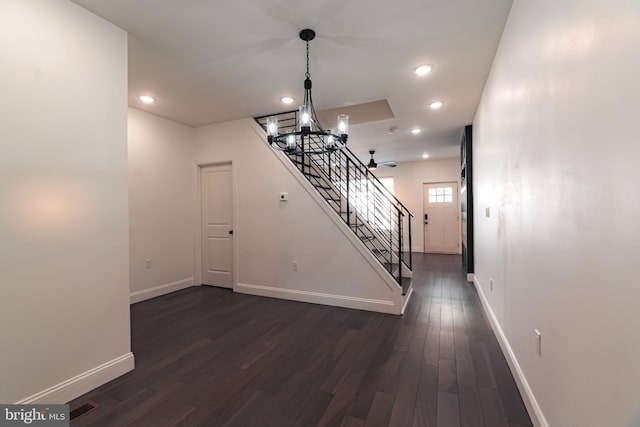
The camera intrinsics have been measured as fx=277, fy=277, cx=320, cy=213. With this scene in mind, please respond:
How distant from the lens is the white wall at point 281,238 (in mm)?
3586

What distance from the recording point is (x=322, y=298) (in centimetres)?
377

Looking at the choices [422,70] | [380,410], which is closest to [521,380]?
[380,410]

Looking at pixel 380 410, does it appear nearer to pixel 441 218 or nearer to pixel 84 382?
pixel 84 382

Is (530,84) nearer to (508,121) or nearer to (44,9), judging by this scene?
(508,121)

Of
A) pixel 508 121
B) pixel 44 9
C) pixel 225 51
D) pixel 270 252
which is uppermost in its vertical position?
pixel 225 51

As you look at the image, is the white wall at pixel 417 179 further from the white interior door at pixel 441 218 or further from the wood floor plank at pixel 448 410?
the wood floor plank at pixel 448 410

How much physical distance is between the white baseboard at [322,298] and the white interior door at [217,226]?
0.52 m

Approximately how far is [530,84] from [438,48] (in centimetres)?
113

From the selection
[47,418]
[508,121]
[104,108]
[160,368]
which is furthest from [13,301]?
[508,121]

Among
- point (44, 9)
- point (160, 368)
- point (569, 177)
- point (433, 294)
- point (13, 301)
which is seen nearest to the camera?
point (569, 177)

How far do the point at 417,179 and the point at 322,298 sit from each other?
5602mm

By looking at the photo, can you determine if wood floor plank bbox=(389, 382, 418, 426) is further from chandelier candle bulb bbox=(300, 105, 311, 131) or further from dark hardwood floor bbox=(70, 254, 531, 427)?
chandelier candle bulb bbox=(300, 105, 311, 131)

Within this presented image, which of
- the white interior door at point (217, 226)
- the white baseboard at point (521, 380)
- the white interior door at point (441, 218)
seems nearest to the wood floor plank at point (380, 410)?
the white baseboard at point (521, 380)

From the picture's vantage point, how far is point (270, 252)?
13.7ft
